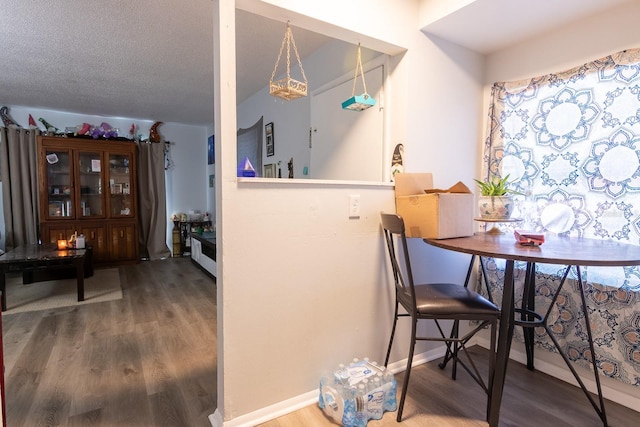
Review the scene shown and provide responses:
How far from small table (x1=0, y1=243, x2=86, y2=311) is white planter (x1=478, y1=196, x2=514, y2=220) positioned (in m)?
3.71

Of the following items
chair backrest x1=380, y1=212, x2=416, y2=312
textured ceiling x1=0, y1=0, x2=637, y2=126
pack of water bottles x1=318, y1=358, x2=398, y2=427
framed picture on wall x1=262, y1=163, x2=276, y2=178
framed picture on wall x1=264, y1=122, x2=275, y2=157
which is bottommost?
pack of water bottles x1=318, y1=358, x2=398, y2=427

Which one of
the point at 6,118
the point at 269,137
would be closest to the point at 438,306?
the point at 269,137

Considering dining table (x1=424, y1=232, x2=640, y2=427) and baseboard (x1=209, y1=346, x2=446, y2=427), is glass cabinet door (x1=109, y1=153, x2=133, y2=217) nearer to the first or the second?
baseboard (x1=209, y1=346, x2=446, y2=427)

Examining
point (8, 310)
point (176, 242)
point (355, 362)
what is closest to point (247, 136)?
point (176, 242)

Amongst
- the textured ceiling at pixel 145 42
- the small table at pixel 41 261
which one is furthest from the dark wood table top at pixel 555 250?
the small table at pixel 41 261

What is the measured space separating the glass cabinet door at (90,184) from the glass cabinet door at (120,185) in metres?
0.14

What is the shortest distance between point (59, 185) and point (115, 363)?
3858 mm

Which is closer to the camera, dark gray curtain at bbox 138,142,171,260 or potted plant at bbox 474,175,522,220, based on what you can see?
potted plant at bbox 474,175,522,220

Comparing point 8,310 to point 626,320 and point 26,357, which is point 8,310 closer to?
point 26,357

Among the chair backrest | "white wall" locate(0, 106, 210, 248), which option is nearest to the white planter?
the chair backrest

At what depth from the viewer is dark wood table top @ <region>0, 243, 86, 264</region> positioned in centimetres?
323

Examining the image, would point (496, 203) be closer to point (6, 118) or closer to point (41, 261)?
point (41, 261)

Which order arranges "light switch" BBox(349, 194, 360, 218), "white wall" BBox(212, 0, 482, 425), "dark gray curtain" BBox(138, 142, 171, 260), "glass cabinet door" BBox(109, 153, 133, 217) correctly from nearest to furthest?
"white wall" BBox(212, 0, 482, 425) → "light switch" BBox(349, 194, 360, 218) → "glass cabinet door" BBox(109, 153, 133, 217) → "dark gray curtain" BBox(138, 142, 171, 260)

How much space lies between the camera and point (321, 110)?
279cm
